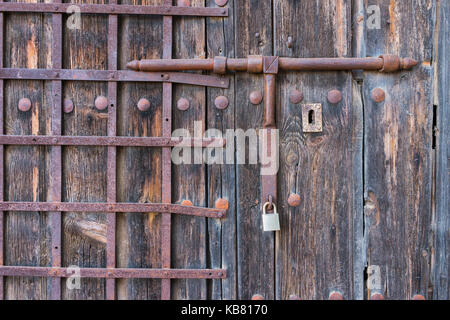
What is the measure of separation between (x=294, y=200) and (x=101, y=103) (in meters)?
0.86

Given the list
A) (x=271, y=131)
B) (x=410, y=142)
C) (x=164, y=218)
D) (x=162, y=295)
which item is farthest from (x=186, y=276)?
(x=410, y=142)

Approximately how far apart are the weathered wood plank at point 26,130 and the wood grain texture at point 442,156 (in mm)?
1574

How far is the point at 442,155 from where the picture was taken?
129 cm

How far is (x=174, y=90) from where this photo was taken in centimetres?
130

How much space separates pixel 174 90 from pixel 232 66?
0.25 meters

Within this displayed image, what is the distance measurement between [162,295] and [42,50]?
1.10 meters

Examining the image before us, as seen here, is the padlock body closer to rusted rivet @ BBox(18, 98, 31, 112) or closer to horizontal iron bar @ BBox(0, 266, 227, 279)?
horizontal iron bar @ BBox(0, 266, 227, 279)

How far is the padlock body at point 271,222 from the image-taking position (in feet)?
3.93

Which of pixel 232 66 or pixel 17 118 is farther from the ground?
pixel 232 66

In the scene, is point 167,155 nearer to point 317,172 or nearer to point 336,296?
point 317,172

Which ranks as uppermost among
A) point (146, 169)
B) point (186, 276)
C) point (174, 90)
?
point (174, 90)

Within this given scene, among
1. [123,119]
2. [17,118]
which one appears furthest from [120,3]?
[17,118]
